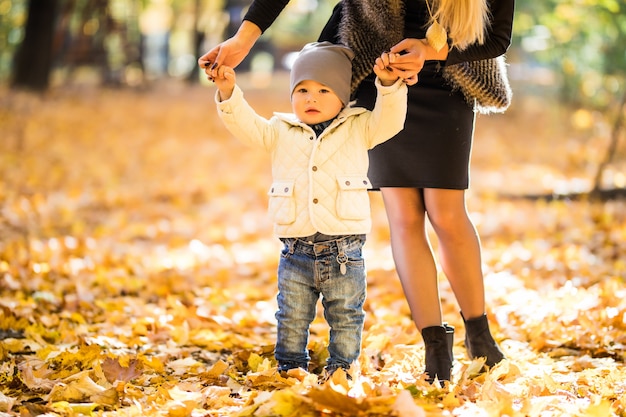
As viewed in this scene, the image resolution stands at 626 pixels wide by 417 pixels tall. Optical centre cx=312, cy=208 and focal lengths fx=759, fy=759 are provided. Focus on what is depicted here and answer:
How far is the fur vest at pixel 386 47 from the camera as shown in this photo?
115 inches

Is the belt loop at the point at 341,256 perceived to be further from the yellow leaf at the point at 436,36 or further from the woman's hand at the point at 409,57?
the yellow leaf at the point at 436,36

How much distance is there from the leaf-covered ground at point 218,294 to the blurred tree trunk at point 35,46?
3011 mm

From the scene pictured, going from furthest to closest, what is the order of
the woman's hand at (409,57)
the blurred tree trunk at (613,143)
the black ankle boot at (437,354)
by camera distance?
1. the blurred tree trunk at (613,143)
2. the black ankle boot at (437,354)
3. the woman's hand at (409,57)

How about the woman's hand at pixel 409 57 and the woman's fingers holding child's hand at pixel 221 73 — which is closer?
the woman's hand at pixel 409 57

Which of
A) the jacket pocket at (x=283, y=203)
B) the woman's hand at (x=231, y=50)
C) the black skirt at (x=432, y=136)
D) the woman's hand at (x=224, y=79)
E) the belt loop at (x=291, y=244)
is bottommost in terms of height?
the belt loop at (x=291, y=244)

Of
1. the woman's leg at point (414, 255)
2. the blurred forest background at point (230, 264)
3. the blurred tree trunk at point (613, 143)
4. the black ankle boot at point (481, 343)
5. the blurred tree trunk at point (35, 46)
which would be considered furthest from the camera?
the blurred tree trunk at point (35, 46)

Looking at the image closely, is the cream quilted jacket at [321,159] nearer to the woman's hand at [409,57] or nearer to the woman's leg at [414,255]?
the woman's hand at [409,57]

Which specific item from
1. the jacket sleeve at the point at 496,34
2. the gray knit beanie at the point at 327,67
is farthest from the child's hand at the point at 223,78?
the jacket sleeve at the point at 496,34

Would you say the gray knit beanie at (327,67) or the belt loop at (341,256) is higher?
the gray knit beanie at (327,67)

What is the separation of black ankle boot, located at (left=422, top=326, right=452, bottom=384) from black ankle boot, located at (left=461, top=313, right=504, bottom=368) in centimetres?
24

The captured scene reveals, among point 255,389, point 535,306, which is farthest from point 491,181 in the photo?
point 255,389

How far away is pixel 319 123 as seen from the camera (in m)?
2.94

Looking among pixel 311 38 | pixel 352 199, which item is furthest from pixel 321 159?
pixel 311 38

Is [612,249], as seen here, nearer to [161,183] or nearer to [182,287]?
[182,287]
